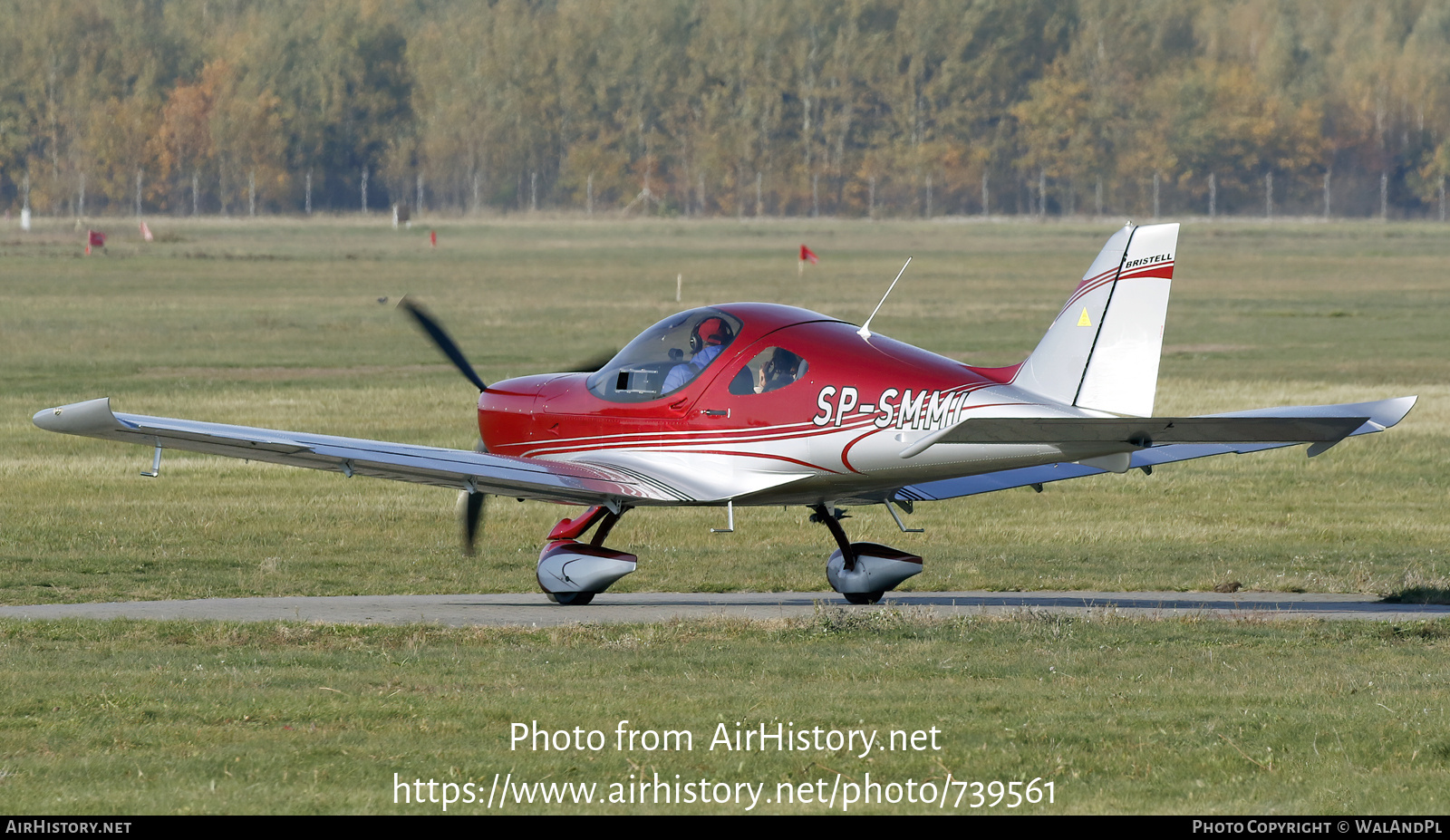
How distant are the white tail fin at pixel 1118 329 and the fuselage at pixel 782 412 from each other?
0.23 meters

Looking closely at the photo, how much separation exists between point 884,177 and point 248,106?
5562 cm

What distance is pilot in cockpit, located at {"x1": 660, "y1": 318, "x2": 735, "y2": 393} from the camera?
15102mm

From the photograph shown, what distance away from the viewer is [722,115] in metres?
178

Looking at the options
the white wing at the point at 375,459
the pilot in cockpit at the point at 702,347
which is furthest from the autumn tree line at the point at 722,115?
the white wing at the point at 375,459

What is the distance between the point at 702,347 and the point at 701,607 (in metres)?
2.29

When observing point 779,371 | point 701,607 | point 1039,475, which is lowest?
point 701,607

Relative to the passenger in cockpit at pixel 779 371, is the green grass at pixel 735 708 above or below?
below

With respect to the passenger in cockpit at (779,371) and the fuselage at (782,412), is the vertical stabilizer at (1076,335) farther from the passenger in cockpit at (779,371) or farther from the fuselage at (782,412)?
the passenger in cockpit at (779,371)

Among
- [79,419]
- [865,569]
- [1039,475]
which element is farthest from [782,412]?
[79,419]

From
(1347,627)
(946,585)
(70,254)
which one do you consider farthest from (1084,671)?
(70,254)

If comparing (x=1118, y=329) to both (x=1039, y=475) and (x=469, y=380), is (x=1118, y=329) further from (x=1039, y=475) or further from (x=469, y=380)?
(x=469, y=380)

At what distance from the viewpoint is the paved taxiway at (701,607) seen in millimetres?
14812

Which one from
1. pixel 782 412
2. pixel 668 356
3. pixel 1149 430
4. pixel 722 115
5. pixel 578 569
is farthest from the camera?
pixel 722 115

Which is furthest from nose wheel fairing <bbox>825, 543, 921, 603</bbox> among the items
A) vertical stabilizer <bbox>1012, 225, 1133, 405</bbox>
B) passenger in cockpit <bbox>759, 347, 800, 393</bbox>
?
vertical stabilizer <bbox>1012, 225, 1133, 405</bbox>
